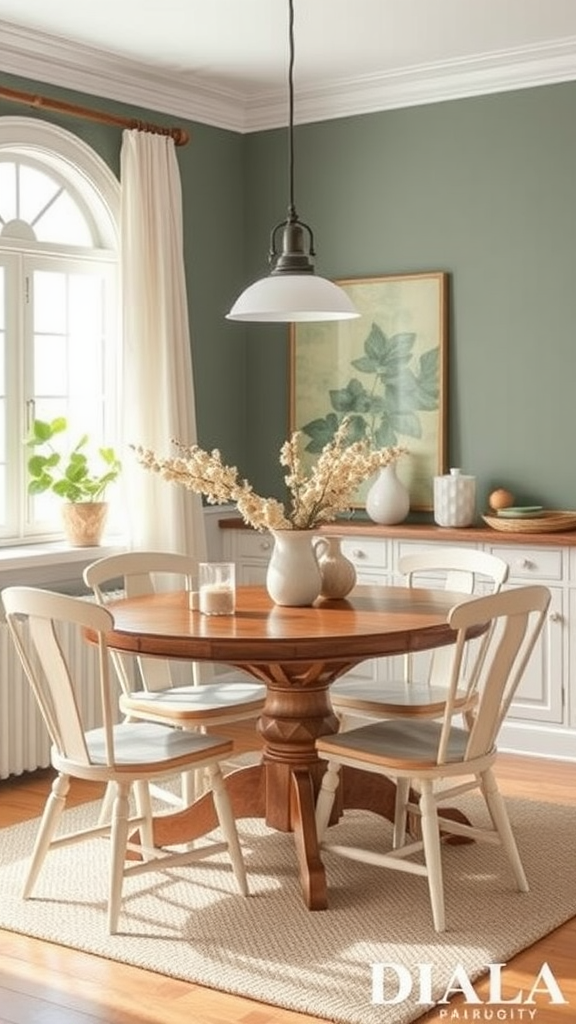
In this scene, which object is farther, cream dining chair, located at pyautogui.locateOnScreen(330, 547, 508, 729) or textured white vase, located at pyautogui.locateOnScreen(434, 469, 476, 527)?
textured white vase, located at pyautogui.locateOnScreen(434, 469, 476, 527)

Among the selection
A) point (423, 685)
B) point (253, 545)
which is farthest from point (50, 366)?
point (423, 685)

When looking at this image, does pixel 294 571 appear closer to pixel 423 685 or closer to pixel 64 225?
pixel 423 685

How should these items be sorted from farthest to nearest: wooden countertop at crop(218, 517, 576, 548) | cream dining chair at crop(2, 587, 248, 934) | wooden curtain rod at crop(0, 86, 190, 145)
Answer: wooden countertop at crop(218, 517, 576, 548) < wooden curtain rod at crop(0, 86, 190, 145) < cream dining chair at crop(2, 587, 248, 934)

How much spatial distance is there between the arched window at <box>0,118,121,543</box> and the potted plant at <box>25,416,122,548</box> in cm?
11

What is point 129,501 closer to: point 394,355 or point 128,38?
point 394,355

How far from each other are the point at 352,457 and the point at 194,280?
2.56 metres

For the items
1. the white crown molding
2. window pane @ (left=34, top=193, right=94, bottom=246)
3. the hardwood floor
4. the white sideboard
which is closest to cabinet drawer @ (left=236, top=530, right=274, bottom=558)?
the white sideboard

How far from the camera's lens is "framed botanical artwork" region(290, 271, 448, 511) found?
6.22m

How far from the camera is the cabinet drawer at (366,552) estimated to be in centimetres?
609

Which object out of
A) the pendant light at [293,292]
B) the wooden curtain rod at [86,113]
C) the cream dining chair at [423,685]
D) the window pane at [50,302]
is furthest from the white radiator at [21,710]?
the wooden curtain rod at [86,113]

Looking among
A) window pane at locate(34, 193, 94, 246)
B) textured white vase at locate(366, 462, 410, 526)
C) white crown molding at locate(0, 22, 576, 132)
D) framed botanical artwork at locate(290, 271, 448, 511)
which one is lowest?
textured white vase at locate(366, 462, 410, 526)

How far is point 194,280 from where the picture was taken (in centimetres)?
657

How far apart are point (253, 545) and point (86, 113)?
6.81 feet

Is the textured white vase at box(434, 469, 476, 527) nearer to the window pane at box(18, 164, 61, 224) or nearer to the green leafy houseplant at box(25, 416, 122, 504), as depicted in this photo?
the green leafy houseplant at box(25, 416, 122, 504)
